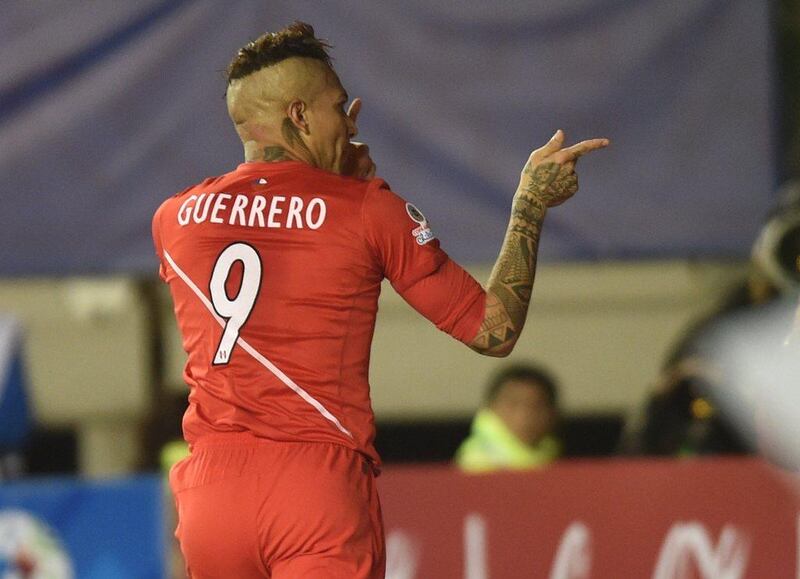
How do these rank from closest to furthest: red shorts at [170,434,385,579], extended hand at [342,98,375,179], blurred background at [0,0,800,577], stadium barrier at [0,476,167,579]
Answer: red shorts at [170,434,385,579] → extended hand at [342,98,375,179] → blurred background at [0,0,800,577] → stadium barrier at [0,476,167,579]

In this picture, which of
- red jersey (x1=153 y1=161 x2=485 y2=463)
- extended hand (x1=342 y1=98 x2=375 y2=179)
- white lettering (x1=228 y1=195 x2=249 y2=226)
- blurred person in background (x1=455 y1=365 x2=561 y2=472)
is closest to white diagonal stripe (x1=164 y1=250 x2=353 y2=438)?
red jersey (x1=153 y1=161 x2=485 y2=463)

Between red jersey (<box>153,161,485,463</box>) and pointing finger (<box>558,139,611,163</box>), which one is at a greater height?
pointing finger (<box>558,139,611,163</box>)

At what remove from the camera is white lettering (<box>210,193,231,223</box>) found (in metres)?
3.30

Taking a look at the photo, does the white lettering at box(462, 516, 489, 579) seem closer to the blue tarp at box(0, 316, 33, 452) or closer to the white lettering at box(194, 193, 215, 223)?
the blue tarp at box(0, 316, 33, 452)

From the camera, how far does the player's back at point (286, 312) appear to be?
3.22 m

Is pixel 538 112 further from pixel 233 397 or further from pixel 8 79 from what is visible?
pixel 233 397

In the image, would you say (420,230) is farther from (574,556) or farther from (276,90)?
(574,556)

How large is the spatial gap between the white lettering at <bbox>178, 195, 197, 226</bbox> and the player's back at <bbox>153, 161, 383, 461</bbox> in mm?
64

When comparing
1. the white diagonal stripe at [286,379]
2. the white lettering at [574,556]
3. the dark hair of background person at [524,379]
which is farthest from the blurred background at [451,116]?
the white diagonal stripe at [286,379]

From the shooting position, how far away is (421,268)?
3225 millimetres

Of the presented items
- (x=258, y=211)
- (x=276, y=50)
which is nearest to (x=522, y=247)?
(x=258, y=211)

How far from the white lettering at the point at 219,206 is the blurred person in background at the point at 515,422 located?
9.88ft

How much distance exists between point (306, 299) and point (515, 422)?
10.2 ft

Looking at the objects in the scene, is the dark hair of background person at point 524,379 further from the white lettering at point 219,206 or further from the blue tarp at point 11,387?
the white lettering at point 219,206
